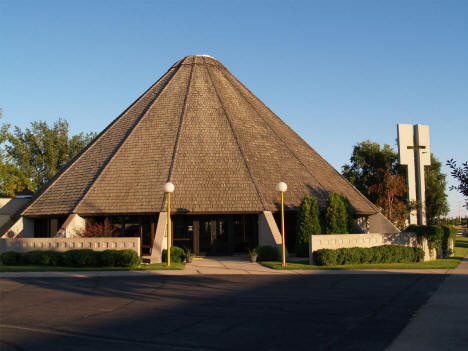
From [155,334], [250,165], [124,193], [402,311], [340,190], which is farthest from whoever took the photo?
[340,190]

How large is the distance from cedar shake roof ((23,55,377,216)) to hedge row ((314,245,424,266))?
5.72 metres

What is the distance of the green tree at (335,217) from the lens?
2644cm

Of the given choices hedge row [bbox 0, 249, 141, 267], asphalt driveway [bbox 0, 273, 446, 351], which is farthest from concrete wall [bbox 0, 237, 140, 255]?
asphalt driveway [bbox 0, 273, 446, 351]

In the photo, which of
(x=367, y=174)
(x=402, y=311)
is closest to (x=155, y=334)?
(x=402, y=311)

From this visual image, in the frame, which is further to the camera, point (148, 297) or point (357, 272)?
point (357, 272)

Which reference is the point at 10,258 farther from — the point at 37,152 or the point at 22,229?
the point at 37,152

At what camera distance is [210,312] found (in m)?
11.3

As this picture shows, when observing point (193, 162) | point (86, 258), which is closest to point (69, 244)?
point (86, 258)

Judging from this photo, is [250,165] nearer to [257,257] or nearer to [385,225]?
[257,257]

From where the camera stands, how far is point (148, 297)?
1370cm

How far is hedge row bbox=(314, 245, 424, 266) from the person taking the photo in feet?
73.4

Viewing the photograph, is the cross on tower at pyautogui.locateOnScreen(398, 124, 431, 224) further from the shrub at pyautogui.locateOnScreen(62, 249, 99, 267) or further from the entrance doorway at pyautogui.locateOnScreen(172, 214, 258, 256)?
the shrub at pyautogui.locateOnScreen(62, 249, 99, 267)

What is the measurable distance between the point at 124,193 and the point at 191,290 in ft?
46.7

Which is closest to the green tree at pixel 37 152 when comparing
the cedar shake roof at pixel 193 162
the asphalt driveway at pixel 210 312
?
the cedar shake roof at pixel 193 162
